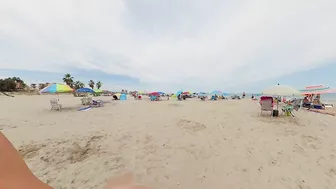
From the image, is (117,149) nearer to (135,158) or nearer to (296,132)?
(135,158)

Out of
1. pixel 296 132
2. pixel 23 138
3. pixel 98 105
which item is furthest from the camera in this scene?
pixel 98 105

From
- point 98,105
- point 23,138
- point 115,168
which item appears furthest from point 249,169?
point 98,105

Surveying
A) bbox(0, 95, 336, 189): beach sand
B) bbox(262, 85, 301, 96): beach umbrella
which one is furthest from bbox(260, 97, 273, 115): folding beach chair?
bbox(0, 95, 336, 189): beach sand

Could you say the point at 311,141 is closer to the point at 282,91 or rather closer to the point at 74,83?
the point at 282,91

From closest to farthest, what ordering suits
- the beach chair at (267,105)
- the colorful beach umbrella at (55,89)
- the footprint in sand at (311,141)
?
the footprint in sand at (311,141) < the beach chair at (267,105) < the colorful beach umbrella at (55,89)

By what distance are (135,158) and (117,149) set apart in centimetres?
79

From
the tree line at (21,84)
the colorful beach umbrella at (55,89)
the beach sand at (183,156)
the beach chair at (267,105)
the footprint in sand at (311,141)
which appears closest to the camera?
the beach sand at (183,156)

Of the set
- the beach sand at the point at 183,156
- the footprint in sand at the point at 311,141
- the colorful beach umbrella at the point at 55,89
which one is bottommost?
the beach sand at the point at 183,156

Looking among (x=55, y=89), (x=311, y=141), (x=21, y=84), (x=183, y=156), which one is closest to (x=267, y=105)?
(x=311, y=141)

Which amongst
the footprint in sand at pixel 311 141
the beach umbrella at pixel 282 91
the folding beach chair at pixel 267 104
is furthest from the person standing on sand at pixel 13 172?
the folding beach chair at pixel 267 104

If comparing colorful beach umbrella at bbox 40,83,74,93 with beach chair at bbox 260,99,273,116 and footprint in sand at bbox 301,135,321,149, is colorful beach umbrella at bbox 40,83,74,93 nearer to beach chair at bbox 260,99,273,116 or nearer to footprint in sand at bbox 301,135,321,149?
beach chair at bbox 260,99,273,116

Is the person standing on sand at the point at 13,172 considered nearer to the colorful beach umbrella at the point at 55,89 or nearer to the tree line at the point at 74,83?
the colorful beach umbrella at the point at 55,89

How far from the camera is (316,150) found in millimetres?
4883

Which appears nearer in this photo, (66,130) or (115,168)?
(115,168)
